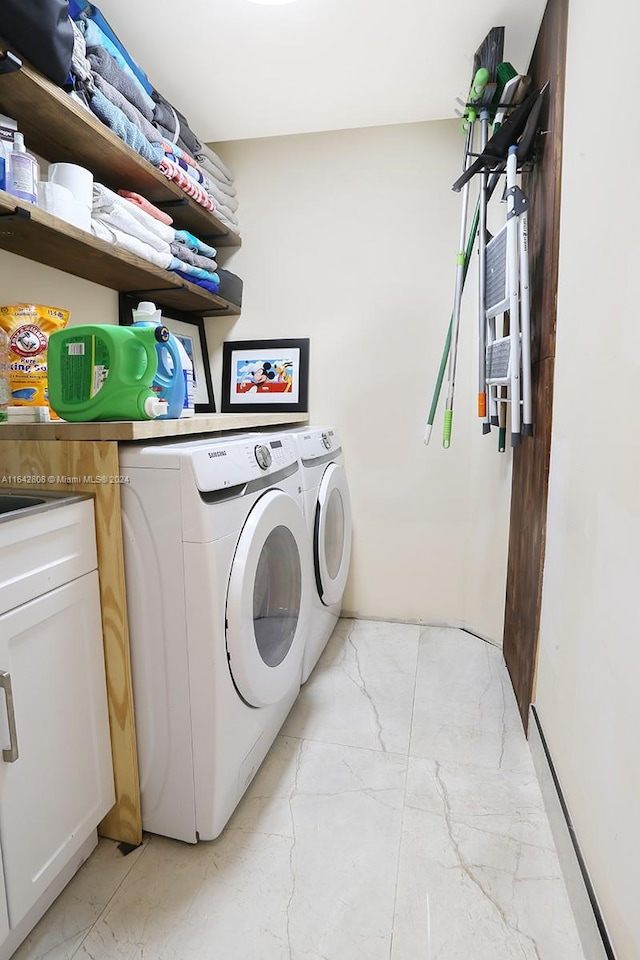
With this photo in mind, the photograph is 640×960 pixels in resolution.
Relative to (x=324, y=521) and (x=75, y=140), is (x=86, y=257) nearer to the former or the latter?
(x=75, y=140)

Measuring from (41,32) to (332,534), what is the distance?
1.66 meters

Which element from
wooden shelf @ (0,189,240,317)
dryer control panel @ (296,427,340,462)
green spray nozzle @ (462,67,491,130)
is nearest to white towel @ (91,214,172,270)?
wooden shelf @ (0,189,240,317)

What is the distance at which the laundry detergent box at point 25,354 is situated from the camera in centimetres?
138

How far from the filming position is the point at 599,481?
3.32 feet

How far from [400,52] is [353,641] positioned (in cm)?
219

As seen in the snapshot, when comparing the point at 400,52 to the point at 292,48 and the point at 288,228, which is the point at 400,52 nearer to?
the point at 292,48

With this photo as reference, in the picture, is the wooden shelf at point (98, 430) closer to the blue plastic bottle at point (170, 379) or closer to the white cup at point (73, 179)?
the blue plastic bottle at point (170, 379)

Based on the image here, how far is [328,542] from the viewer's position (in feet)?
6.63

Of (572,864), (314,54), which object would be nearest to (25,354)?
(314,54)

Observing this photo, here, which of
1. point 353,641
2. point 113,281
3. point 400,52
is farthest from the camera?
point 353,641

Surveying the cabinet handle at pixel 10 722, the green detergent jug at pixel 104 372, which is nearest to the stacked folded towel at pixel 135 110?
the green detergent jug at pixel 104 372

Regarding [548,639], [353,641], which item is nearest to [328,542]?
[353,641]

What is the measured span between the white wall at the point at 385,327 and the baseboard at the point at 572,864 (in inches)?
33.1

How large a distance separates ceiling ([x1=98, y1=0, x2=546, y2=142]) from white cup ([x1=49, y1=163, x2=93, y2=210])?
54 cm
